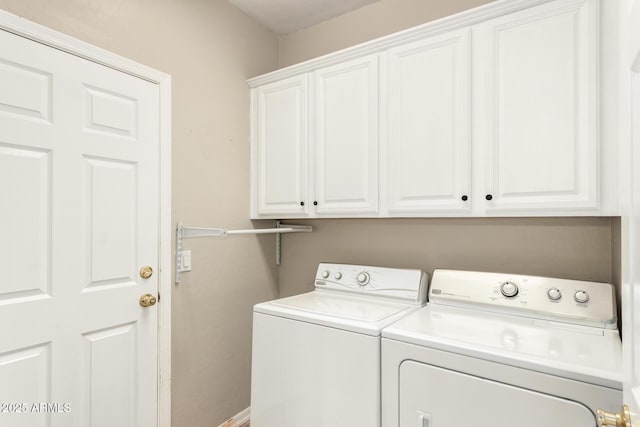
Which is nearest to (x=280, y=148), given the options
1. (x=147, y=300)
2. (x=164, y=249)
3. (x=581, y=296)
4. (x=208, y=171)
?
(x=208, y=171)

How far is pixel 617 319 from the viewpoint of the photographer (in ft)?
4.53

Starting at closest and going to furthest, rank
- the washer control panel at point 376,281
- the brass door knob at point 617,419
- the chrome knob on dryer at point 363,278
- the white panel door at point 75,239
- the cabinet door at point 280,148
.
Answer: the brass door knob at point 617,419 → the white panel door at point 75,239 → the washer control panel at point 376,281 → the chrome knob on dryer at point 363,278 → the cabinet door at point 280,148

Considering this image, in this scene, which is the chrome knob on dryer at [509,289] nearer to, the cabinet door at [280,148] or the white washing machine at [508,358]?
the white washing machine at [508,358]

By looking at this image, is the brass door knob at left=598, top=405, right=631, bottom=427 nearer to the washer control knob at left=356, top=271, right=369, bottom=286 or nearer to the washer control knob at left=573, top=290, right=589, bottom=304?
the washer control knob at left=573, top=290, right=589, bottom=304

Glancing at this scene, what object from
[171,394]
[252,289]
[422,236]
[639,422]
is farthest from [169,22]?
[639,422]

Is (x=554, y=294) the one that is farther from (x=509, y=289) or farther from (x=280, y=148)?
(x=280, y=148)

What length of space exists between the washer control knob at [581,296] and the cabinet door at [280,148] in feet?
4.44

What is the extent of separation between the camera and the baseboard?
2133 millimetres

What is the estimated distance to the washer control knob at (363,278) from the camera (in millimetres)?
1951

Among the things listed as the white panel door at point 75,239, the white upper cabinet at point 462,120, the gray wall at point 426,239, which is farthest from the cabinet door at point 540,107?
the white panel door at point 75,239

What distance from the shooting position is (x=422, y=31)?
1.66 meters

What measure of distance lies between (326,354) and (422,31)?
5.13ft

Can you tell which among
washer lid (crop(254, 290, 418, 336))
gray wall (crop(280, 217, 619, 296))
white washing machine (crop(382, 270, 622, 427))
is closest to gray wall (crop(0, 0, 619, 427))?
gray wall (crop(280, 217, 619, 296))

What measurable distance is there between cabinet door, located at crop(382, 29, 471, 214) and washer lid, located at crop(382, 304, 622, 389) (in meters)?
0.51
